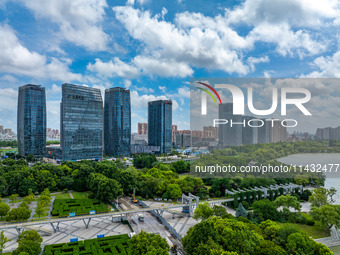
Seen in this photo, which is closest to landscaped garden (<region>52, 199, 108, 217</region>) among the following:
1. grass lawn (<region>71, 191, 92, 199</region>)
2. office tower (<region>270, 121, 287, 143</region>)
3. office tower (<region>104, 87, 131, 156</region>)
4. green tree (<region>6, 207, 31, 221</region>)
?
grass lawn (<region>71, 191, 92, 199</region>)

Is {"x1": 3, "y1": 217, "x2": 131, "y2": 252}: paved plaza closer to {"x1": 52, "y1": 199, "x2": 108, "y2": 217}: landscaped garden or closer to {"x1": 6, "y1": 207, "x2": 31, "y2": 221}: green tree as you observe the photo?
{"x1": 6, "y1": 207, "x2": 31, "y2": 221}: green tree

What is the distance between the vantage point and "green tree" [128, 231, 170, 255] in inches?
376

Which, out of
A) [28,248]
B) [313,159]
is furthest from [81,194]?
[313,159]

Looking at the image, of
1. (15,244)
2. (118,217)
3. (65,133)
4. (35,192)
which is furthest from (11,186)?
(65,133)

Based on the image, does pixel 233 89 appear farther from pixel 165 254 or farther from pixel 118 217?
pixel 118 217

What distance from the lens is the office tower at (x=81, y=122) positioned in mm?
38094

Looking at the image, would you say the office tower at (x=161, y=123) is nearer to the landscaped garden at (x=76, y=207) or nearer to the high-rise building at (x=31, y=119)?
the high-rise building at (x=31, y=119)

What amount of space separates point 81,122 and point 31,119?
934 cm

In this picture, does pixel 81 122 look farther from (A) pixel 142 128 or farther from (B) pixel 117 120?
(A) pixel 142 128

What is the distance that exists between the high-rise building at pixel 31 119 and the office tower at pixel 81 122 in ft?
16.6

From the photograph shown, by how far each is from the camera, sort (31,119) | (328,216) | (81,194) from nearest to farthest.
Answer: (328,216) < (81,194) < (31,119)

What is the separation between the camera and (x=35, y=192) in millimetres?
21656

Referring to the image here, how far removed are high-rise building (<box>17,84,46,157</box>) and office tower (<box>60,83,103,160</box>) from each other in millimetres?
5050

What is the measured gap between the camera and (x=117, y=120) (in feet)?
159
